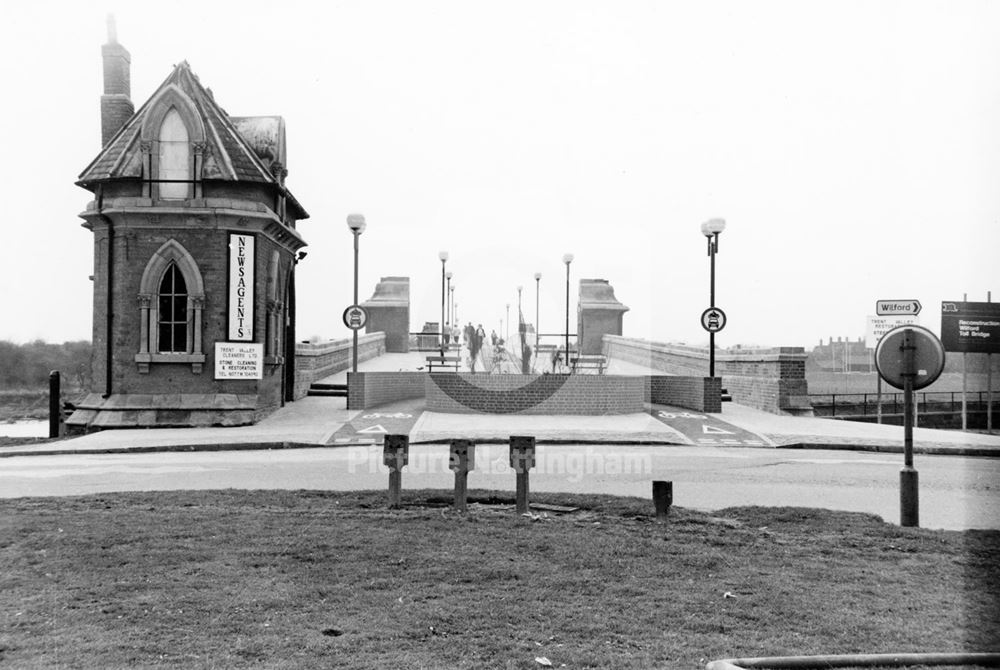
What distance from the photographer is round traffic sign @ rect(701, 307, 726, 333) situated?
23.3 metres

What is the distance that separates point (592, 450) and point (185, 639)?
487 inches

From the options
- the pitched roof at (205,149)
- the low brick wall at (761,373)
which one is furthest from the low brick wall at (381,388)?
the low brick wall at (761,373)

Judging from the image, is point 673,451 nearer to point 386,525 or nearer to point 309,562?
point 386,525

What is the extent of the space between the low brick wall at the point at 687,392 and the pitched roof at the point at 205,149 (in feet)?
37.5

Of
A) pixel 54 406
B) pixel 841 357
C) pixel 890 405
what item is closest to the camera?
pixel 54 406

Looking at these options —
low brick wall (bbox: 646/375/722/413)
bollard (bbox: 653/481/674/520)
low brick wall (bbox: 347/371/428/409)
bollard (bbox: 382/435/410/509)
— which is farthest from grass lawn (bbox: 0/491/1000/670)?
low brick wall (bbox: 646/375/722/413)

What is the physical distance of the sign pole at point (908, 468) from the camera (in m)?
8.88

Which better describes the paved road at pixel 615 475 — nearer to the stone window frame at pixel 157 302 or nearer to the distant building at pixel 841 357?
the stone window frame at pixel 157 302

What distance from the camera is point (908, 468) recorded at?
9070 millimetres

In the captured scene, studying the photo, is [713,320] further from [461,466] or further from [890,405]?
[890,405]

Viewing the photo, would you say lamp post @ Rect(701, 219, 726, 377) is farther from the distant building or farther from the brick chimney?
the distant building

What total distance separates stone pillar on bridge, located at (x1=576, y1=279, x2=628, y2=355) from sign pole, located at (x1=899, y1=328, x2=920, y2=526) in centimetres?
3736

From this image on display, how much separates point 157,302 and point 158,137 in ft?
12.6

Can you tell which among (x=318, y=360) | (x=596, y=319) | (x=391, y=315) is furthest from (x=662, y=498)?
(x=391, y=315)
